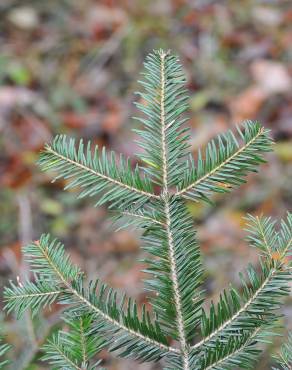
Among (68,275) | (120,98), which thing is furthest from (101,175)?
(120,98)

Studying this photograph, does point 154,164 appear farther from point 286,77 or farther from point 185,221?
point 286,77

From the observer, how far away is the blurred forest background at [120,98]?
2080mm

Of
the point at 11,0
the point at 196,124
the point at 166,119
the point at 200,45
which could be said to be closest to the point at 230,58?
the point at 200,45

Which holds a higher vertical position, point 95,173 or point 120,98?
point 120,98

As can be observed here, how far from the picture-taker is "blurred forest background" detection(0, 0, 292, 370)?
208 centimetres

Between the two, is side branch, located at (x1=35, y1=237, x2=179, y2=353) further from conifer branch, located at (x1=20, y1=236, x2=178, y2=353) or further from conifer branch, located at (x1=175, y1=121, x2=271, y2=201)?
conifer branch, located at (x1=175, y1=121, x2=271, y2=201)

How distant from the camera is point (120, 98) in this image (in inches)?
103

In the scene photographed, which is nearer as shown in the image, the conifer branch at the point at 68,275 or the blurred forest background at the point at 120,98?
the conifer branch at the point at 68,275

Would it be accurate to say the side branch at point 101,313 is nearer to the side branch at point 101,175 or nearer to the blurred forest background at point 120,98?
the side branch at point 101,175

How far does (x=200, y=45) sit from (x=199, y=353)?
2261 mm

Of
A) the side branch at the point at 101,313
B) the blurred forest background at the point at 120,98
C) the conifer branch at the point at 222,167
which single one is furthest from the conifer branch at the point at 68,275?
the blurred forest background at the point at 120,98

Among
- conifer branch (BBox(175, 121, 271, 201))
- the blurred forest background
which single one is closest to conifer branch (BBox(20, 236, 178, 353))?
conifer branch (BBox(175, 121, 271, 201))

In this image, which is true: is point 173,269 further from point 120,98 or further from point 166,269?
point 120,98

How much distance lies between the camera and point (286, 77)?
2451mm
